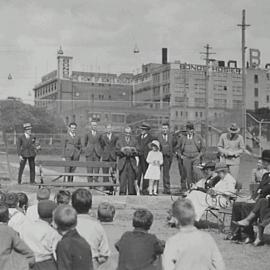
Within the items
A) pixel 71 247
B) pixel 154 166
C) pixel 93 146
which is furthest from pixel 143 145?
pixel 71 247

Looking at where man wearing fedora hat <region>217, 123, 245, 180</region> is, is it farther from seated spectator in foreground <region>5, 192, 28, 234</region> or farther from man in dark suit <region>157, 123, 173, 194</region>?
seated spectator in foreground <region>5, 192, 28, 234</region>

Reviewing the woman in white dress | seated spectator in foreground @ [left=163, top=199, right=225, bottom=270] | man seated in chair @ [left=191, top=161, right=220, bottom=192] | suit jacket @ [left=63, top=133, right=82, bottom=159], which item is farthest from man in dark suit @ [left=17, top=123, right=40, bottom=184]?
seated spectator in foreground @ [left=163, top=199, right=225, bottom=270]

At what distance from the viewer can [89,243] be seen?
5434mm

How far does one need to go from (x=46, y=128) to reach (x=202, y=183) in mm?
48079

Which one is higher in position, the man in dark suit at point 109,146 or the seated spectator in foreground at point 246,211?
the man in dark suit at point 109,146

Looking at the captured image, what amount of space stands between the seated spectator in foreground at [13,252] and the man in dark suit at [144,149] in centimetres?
982

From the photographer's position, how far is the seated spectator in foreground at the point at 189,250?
4.75 metres

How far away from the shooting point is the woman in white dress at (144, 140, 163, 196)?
14.8 meters

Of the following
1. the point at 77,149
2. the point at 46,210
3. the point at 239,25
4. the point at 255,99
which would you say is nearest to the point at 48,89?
the point at 255,99

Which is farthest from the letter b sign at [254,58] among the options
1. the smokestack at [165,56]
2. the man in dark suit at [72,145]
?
the man in dark suit at [72,145]

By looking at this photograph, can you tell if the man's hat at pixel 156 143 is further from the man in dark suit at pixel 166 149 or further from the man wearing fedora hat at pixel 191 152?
the man wearing fedora hat at pixel 191 152

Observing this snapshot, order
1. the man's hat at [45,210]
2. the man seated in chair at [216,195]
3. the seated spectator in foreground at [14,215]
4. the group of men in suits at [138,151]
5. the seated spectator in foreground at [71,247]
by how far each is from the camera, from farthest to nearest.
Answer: the group of men in suits at [138,151] → the man seated in chair at [216,195] → the seated spectator in foreground at [14,215] → the man's hat at [45,210] → the seated spectator in foreground at [71,247]

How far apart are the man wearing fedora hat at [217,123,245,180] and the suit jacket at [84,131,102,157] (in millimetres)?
3521

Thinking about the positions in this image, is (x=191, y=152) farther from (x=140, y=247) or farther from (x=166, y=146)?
(x=140, y=247)
